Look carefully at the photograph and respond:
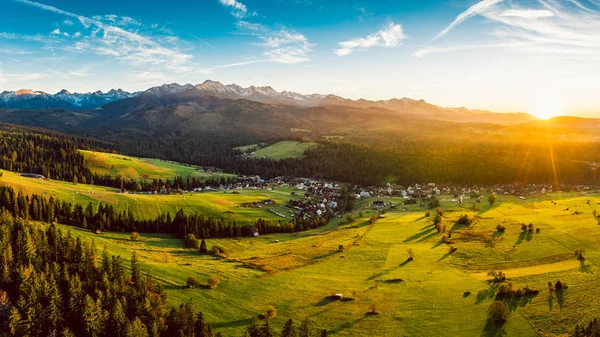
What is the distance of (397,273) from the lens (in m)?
91.7

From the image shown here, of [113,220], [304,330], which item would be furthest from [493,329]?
[113,220]

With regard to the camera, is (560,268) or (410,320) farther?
(560,268)

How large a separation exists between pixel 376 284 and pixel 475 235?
5122 centimetres

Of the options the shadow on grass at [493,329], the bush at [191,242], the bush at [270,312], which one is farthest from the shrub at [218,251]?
the shadow on grass at [493,329]

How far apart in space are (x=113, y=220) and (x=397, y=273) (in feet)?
315

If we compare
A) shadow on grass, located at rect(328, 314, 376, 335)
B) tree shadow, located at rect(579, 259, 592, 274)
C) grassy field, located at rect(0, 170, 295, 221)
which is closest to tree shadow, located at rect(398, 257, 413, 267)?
shadow on grass, located at rect(328, 314, 376, 335)

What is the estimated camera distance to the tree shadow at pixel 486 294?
72.7 meters

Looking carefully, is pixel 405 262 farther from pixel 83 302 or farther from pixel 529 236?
pixel 83 302

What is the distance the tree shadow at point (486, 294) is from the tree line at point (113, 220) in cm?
8342

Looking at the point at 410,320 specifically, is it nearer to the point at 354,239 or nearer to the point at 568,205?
the point at 354,239

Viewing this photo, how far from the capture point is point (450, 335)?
62.9 m

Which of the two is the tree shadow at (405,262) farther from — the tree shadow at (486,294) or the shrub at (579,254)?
the shrub at (579,254)

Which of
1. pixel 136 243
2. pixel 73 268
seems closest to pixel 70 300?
pixel 73 268

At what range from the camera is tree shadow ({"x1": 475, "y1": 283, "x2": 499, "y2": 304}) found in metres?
72.7
